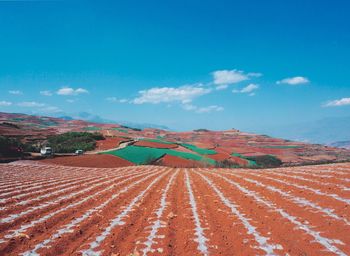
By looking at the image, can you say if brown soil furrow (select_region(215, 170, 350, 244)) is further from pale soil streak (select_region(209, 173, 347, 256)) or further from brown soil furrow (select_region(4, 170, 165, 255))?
brown soil furrow (select_region(4, 170, 165, 255))

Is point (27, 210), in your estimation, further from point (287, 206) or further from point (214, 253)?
point (287, 206)

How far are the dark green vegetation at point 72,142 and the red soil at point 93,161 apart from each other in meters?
14.6

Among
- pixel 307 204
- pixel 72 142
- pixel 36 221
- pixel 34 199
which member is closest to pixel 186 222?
pixel 307 204

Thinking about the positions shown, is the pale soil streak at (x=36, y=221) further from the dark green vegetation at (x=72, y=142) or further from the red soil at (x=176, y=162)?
the dark green vegetation at (x=72, y=142)

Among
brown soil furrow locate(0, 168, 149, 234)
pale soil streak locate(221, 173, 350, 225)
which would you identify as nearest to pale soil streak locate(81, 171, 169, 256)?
brown soil furrow locate(0, 168, 149, 234)

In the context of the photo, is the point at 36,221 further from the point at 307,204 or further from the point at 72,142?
the point at 72,142

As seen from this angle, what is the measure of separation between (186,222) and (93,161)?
30968mm

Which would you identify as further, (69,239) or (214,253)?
(69,239)

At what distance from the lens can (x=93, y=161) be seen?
35.5m

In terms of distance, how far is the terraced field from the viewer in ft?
16.8

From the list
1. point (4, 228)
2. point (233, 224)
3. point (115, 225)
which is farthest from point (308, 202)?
point (4, 228)

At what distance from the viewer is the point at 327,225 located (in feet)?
19.1

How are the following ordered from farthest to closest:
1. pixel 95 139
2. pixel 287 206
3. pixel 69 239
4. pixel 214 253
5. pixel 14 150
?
pixel 95 139
pixel 14 150
pixel 287 206
pixel 69 239
pixel 214 253

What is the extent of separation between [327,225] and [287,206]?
187 centimetres
